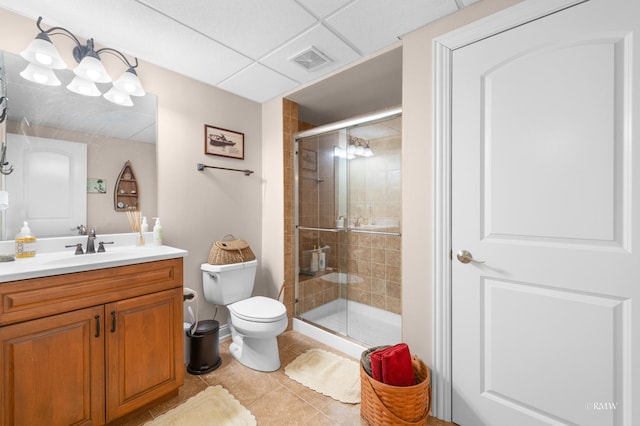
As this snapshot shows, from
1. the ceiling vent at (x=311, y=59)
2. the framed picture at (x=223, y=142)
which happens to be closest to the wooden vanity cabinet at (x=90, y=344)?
the framed picture at (x=223, y=142)

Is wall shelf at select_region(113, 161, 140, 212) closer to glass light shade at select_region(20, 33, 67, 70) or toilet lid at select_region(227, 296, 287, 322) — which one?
glass light shade at select_region(20, 33, 67, 70)

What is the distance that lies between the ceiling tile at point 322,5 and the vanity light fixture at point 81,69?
1.27 m

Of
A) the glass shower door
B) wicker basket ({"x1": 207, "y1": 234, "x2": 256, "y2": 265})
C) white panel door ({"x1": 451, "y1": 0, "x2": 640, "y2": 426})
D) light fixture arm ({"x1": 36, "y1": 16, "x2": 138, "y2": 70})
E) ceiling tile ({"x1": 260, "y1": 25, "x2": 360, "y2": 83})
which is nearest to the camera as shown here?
white panel door ({"x1": 451, "y1": 0, "x2": 640, "y2": 426})

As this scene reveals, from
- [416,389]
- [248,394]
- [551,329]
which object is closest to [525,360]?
[551,329]

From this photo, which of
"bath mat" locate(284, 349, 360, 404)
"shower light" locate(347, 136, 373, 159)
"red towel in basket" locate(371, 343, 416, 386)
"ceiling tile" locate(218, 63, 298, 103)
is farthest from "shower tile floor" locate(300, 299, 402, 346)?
"ceiling tile" locate(218, 63, 298, 103)

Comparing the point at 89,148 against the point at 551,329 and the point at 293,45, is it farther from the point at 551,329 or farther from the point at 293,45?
the point at 551,329

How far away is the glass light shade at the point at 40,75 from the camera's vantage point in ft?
5.08

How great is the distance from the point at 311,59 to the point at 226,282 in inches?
71.4

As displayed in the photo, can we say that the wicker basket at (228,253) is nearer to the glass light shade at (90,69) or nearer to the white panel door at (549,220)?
the glass light shade at (90,69)

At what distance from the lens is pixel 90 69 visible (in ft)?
5.39

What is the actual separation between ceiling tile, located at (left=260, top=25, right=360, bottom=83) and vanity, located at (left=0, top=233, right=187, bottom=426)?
1.51 metres

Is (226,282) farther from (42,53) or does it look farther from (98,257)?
(42,53)

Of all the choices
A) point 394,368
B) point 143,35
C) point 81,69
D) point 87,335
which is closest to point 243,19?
point 143,35

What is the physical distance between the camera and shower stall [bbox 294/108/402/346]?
94.0 inches
